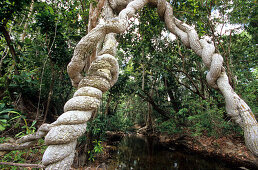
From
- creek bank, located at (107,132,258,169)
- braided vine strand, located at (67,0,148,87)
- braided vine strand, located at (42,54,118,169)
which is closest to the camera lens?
braided vine strand, located at (42,54,118,169)

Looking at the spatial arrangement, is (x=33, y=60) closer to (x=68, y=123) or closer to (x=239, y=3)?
(x=68, y=123)

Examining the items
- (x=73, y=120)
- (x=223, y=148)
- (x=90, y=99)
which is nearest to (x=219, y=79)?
(x=90, y=99)

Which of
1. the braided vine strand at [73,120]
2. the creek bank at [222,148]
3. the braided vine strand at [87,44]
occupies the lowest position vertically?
the creek bank at [222,148]

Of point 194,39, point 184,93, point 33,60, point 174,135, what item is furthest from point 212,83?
point 184,93

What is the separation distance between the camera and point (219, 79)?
1.11 m

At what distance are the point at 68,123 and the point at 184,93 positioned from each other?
5.90 m

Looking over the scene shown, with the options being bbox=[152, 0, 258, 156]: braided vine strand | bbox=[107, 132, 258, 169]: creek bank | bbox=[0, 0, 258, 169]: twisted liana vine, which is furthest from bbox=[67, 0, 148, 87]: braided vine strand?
bbox=[107, 132, 258, 169]: creek bank

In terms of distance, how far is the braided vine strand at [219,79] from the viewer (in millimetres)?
838

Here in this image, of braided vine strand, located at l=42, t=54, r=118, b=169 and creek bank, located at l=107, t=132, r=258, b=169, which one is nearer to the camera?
braided vine strand, located at l=42, t=54, r=118, b=169

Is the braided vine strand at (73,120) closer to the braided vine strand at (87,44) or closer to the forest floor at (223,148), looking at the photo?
the braided vine strand at (87,44)

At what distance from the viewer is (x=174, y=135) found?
4434 mm

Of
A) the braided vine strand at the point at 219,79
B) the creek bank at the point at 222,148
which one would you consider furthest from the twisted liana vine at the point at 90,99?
the creek bank at the point at 222,148

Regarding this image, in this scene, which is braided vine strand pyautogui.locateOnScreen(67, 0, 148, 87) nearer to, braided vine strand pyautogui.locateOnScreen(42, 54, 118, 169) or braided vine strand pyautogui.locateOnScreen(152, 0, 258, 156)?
braided vine strand pyautogui.locateOnScreen(42, 54, 118, 169)

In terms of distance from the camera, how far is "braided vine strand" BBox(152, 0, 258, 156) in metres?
0.84
